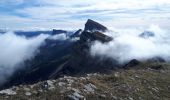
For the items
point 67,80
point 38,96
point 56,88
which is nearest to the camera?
point 38,96

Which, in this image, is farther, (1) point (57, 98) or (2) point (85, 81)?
(2) point (85, 81)

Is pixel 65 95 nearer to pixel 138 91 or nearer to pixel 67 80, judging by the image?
pixel 67 80

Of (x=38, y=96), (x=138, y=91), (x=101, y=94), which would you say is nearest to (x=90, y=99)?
(x=101, y=94)

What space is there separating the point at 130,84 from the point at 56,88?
10.5 m

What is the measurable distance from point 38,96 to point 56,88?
267cm

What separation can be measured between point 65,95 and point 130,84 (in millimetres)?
10898

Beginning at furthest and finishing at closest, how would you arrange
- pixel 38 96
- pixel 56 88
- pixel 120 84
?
1. pixel 120 84
2. pixel 56 88
3. pixel 38 96

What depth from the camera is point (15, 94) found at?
1314 inches

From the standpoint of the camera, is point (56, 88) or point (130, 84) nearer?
point (56, 88)

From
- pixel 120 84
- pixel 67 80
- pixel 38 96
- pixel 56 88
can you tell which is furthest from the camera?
pixel 120 84

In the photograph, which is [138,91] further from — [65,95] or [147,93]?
[65,95]

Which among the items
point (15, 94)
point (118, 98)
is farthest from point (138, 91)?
point (15, 94)

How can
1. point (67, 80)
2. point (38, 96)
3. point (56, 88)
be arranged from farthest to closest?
point (67, 80) → point (56, 88) → point (38, 96)

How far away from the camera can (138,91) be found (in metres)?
39.8
